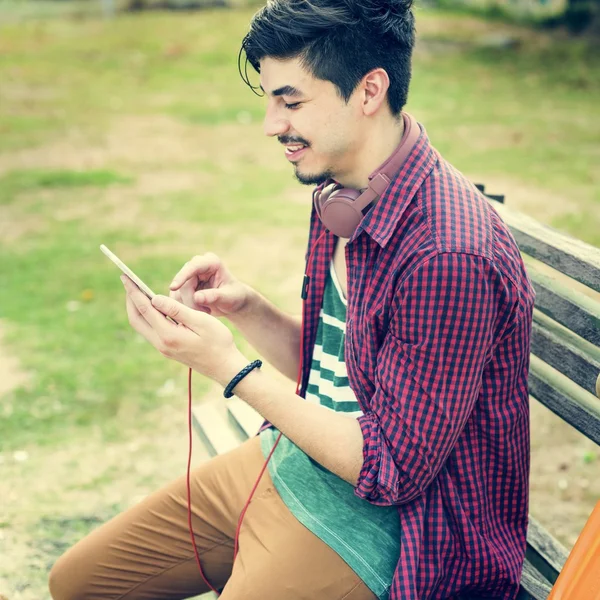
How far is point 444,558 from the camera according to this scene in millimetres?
2041

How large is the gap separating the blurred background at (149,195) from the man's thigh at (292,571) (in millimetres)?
1311

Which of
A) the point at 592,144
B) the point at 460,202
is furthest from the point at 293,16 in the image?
the point at 592,144

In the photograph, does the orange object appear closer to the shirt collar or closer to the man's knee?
the shirt collar

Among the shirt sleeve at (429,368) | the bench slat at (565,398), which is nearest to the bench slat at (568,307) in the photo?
the bench slat at (565,398)

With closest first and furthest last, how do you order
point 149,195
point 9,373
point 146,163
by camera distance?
point 9,373
point 149,195
point 146,163

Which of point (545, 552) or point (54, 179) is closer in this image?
point (545, 552)

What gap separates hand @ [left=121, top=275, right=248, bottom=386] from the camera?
2055 mm

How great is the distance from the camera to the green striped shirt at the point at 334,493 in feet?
6.70

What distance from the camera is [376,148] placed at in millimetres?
2170

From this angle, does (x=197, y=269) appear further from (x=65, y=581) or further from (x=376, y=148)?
(x=65, y=581)

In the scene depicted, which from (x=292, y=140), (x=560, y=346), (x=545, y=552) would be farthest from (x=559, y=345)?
(x=292, y=140)

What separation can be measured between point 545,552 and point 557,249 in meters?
0.89

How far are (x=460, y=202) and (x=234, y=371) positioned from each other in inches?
26.4

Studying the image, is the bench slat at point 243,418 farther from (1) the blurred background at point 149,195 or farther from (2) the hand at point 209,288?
(1) the blurred background at point 149,195
